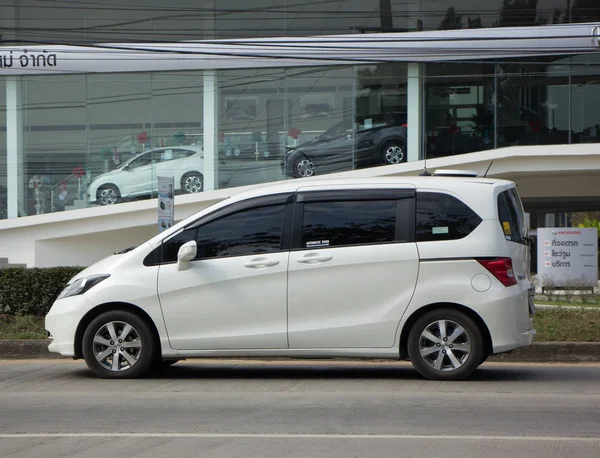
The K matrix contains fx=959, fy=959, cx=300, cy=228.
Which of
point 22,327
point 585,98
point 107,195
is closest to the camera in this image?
point 22,327

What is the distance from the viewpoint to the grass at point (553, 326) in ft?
39.1

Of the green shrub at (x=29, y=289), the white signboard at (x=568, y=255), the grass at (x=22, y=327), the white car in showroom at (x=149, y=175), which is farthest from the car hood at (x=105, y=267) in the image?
the white car in showroom at (x=149, y=175)

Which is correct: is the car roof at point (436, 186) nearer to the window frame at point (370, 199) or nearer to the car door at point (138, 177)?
the window frame at point (370, 199)

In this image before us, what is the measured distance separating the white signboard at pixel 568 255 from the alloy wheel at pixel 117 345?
48.5 feet

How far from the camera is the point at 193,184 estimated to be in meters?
27.8

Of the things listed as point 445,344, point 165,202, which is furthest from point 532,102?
point 445,344

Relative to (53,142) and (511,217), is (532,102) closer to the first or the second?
(53,142)

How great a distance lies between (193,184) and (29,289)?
45.0 ft

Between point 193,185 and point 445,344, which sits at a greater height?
point 193,185

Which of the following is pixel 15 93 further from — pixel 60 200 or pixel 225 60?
pixel 225 60

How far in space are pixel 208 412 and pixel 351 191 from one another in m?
2.91

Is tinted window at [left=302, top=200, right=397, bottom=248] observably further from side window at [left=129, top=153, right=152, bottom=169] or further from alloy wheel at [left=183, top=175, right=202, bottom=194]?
side window at [left=129, top=153, right=152, bottom=169]

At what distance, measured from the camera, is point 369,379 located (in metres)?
9.74

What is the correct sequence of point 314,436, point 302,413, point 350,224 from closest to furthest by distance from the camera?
point 314,436 → point 302,413 → point 350,224
